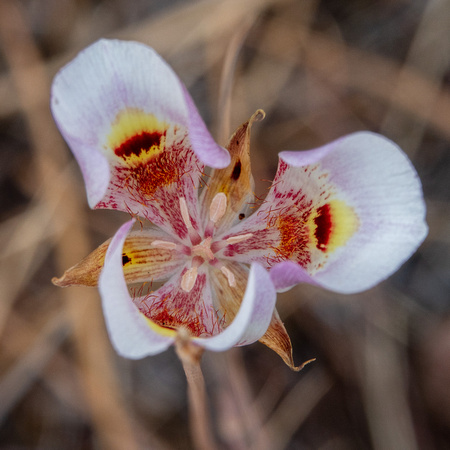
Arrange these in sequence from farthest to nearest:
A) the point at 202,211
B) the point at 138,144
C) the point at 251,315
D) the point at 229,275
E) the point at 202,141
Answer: the point at 202,211 → the point at 229,275 → the point at 138,144 → the point at 202,141 → the point at 251,315

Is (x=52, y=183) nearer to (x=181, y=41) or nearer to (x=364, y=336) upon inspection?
(x=181, y=41)

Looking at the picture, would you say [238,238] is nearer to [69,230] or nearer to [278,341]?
[278,341]

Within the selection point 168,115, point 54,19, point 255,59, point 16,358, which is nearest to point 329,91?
point 255,59

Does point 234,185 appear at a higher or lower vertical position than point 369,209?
lower

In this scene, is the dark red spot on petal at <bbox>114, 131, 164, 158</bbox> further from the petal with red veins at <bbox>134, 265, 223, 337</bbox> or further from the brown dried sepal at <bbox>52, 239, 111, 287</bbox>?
the petal with red veins at <bbox>134, 265, 223, 337</bbox>

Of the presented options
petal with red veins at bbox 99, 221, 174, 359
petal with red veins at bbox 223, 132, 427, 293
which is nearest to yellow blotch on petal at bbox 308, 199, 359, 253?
petal with red veins at bbox 223, 132, 427, 293

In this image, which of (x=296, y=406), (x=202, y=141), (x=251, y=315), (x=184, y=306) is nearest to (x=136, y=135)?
(x=202, y=141)

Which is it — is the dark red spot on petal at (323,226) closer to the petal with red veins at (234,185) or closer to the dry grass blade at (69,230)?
the petal with red veins at (234,185)

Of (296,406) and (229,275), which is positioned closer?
(229,275)

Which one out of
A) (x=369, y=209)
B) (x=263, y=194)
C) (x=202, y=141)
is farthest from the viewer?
(x=263, y=194)
